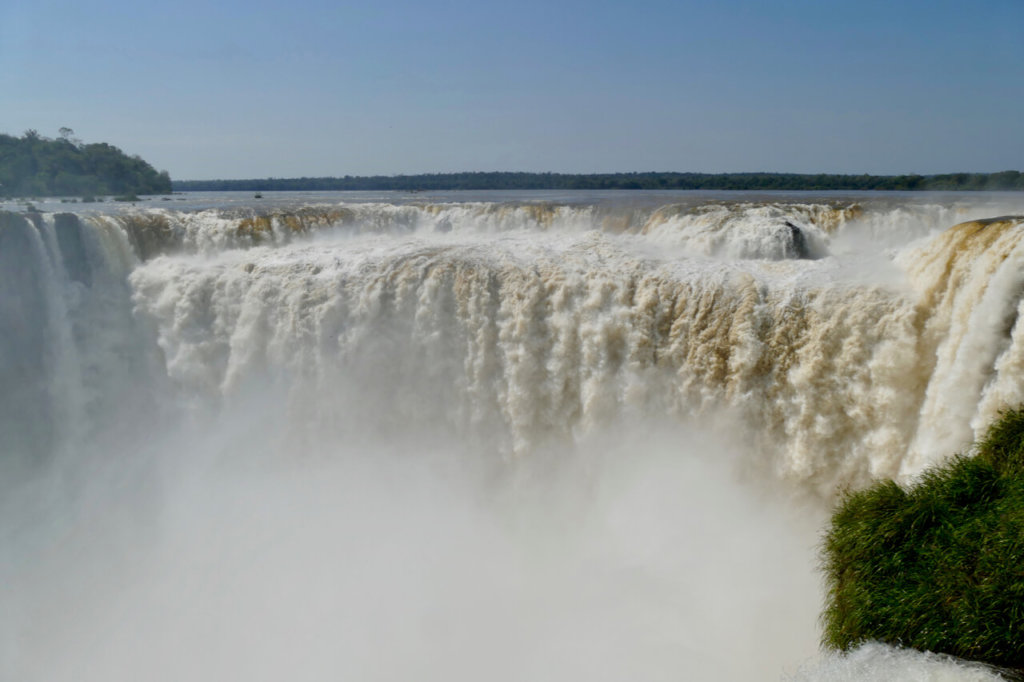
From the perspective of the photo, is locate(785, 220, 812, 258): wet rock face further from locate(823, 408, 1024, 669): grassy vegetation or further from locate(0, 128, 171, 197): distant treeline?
locate(0, 128, 171, 197): distant treeline

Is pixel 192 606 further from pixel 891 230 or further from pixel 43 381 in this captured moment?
pixel 891 230

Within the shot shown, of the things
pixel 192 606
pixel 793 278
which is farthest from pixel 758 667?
pixel 192 606

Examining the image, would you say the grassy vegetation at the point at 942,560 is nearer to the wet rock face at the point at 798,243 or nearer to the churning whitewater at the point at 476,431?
the churning whitewater at the point at 476,431

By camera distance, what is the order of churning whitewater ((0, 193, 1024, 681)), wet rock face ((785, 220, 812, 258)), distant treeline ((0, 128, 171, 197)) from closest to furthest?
1. churning whitewater ((0, 193, 1024, 681))
2. wet rock face ((785, 220, 812, 258))
3. distant treeline ((0, 128, 171, 197))

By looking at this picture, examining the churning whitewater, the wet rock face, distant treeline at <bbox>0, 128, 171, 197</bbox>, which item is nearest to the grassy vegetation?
the churning whitewater

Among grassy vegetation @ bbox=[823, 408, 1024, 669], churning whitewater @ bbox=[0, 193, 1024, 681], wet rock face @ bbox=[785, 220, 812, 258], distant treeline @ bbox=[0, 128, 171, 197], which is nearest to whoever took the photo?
grassy vegetation @ bbox=[823, 408, 1024, 669]

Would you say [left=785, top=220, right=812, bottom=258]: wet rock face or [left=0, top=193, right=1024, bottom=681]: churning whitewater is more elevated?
[left=785, top=220, right=812, bottom=258]: wet rock face

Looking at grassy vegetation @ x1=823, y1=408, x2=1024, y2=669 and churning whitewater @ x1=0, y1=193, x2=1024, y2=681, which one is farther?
churning whitewater @ x1=0, y1=193, x2=1024, y2=681
